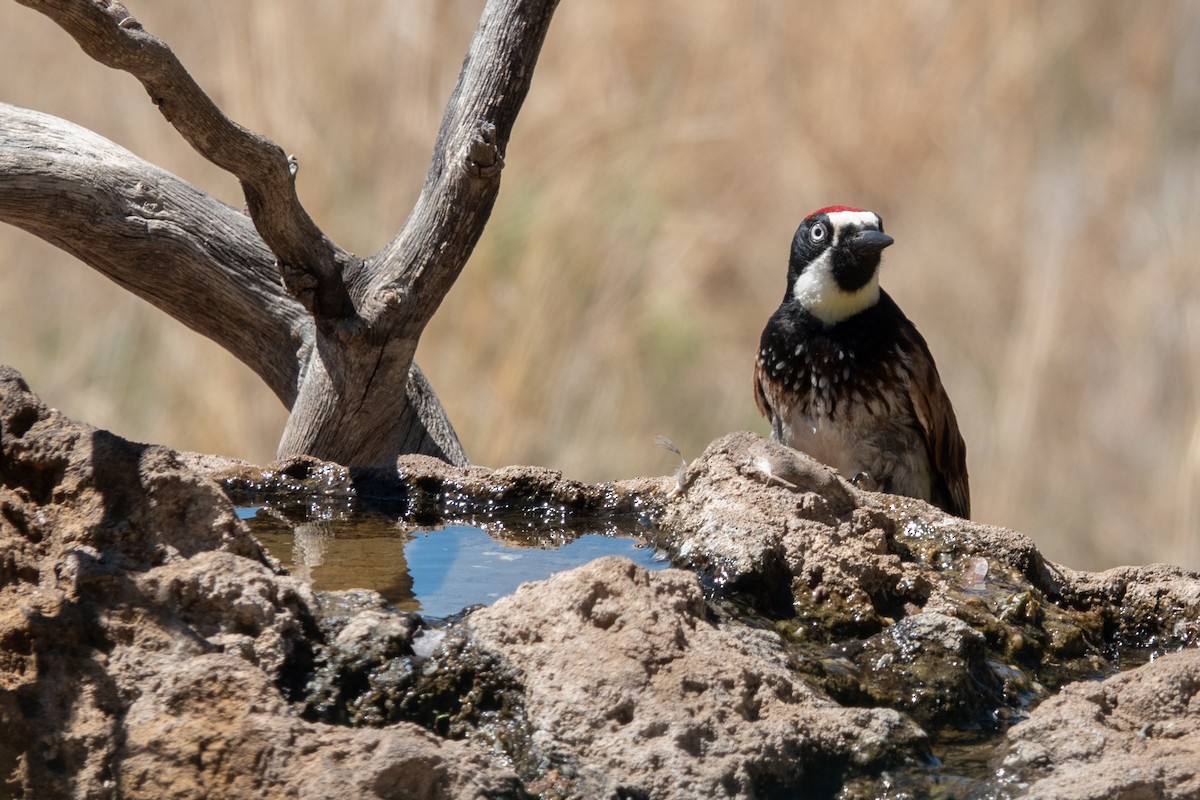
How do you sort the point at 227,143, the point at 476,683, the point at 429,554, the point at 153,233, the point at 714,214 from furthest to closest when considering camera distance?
1. the point at 714,214
2. the point at 153,233
3. the point at 227,143
4. the point at 429,554
5. the point at 476,683

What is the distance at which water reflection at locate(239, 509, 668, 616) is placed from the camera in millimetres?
2752

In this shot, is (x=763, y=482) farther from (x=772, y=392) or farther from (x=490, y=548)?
(x=772, y=392)

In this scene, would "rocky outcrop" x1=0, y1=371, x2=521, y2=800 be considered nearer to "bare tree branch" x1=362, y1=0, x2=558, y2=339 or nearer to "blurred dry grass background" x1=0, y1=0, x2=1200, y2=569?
"bare tree branch" x1=362, y1=0, x2=558, y2=339

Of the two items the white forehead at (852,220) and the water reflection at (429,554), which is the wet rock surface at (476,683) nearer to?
the water reflection at (429,554)

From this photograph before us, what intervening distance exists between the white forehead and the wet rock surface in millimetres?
2309

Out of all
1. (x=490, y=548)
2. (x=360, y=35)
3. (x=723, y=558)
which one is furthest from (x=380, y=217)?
(x=723, y=558)

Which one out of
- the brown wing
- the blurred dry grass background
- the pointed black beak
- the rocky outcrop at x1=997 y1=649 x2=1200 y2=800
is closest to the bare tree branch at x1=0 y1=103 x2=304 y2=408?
the pointed black beak

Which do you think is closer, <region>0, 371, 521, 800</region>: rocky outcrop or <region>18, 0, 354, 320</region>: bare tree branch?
<region>0, 371, 521, 800</region>: rocky outcrop

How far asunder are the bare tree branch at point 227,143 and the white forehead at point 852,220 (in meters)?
1.65

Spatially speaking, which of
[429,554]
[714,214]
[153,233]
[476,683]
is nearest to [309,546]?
[429,554]

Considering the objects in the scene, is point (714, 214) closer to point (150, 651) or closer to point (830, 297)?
point (830, 297)

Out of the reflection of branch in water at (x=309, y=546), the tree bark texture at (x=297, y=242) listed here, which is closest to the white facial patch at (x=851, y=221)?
the tree bark texture at (x=297, y=242)

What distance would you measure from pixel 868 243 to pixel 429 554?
2034 mm

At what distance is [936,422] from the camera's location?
451 centimetres
